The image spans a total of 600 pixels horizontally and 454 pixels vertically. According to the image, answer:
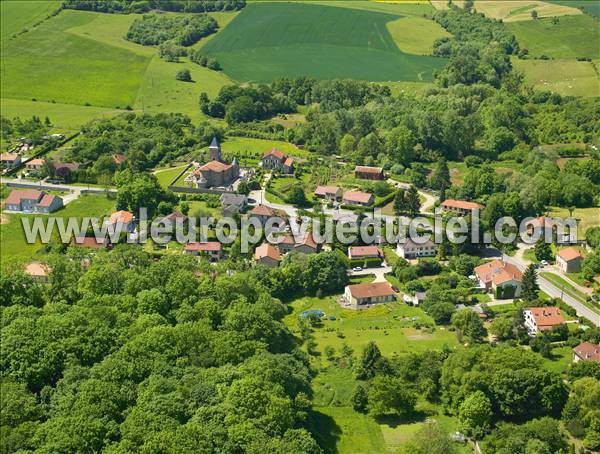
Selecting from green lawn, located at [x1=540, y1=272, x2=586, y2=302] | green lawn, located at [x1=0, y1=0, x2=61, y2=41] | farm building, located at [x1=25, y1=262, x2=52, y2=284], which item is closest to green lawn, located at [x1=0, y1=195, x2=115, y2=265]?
farm building, located at [x1=25, y1=262, x2=52, y2=284]

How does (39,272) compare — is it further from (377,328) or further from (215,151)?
(215,151)

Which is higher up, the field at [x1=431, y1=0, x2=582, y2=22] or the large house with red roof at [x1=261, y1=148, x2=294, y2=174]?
the field at [x1=431, y1=0, x2=582, y2=22]

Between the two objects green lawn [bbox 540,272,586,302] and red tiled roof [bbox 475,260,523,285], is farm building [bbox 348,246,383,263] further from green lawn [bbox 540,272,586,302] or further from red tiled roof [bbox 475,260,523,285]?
green lawn [bbox 540,272,586,302]

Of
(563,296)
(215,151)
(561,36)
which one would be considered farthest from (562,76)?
(563,296)

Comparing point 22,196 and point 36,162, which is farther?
point 36,162

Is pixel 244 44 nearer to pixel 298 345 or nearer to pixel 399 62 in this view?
pixel 399 62

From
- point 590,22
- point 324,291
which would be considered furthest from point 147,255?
point 590,22

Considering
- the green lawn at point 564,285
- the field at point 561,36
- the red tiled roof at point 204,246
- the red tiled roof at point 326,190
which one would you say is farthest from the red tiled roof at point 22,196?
the field at point 561,36

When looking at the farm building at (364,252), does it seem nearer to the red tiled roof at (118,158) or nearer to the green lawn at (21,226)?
the green lawn at (21,226)
